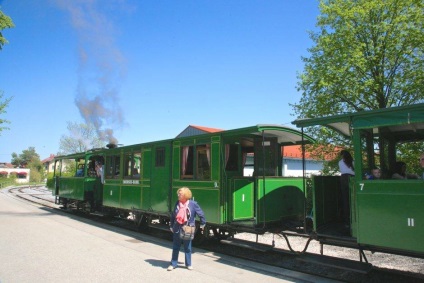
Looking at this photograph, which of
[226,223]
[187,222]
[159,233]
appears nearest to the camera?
[187,222]

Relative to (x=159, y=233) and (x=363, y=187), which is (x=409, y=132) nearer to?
(x=363, y=187)

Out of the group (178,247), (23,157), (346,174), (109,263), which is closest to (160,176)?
(109,263)

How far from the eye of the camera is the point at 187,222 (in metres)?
7.01

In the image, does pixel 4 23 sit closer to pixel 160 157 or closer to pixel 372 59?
pixel 160 157

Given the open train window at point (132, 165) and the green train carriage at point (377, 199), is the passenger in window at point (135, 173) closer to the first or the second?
the open train window at point (132, 165)

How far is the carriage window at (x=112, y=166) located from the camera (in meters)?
14.0

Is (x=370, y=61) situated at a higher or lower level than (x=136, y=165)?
higher

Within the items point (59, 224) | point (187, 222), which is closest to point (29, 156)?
point (59, 224)

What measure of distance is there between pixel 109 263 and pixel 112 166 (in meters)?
7.34

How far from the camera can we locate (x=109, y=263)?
7.45m

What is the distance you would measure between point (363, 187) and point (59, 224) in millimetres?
11804

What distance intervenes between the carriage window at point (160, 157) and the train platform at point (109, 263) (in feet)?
7.66

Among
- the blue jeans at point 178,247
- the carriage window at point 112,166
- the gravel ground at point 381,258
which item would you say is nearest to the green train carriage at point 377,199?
the gravel ground at point 381,258

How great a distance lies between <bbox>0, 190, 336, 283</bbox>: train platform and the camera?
6.45m
